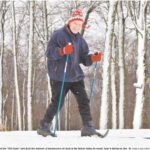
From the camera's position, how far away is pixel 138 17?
1612 centimetres

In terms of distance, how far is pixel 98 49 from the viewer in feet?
124

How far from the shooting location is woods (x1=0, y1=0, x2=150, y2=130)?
16.1m

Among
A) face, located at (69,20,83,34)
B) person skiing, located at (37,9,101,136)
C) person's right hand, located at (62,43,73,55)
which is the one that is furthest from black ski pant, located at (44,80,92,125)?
face, located at (69,20,83,34)

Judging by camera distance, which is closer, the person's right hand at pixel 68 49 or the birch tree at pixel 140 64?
the person's right hand at pixel 68 49

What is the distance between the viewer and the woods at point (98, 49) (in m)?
16.1

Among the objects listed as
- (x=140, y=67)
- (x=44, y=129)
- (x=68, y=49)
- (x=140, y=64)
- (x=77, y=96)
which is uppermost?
(x=68, y=49)

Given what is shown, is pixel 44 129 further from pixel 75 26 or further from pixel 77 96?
pixel 75 26

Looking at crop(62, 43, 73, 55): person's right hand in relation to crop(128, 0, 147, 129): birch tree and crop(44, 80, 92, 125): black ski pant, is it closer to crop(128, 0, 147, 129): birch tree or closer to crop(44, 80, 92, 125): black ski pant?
crop(44, 80, 92, 125): black ski pant

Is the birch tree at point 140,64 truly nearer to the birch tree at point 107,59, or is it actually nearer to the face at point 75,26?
the birch tree at point 107,59

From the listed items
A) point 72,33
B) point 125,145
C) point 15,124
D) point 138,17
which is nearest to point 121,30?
point 138,17

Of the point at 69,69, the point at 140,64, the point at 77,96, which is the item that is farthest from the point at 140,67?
the point at 69,69

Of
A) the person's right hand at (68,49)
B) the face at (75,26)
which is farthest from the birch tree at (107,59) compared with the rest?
the person's right hand at (68,49)

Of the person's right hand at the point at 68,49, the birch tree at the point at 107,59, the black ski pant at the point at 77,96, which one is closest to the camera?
the person's right hand at the point at 68,49

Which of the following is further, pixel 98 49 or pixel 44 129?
pixel 98 49
